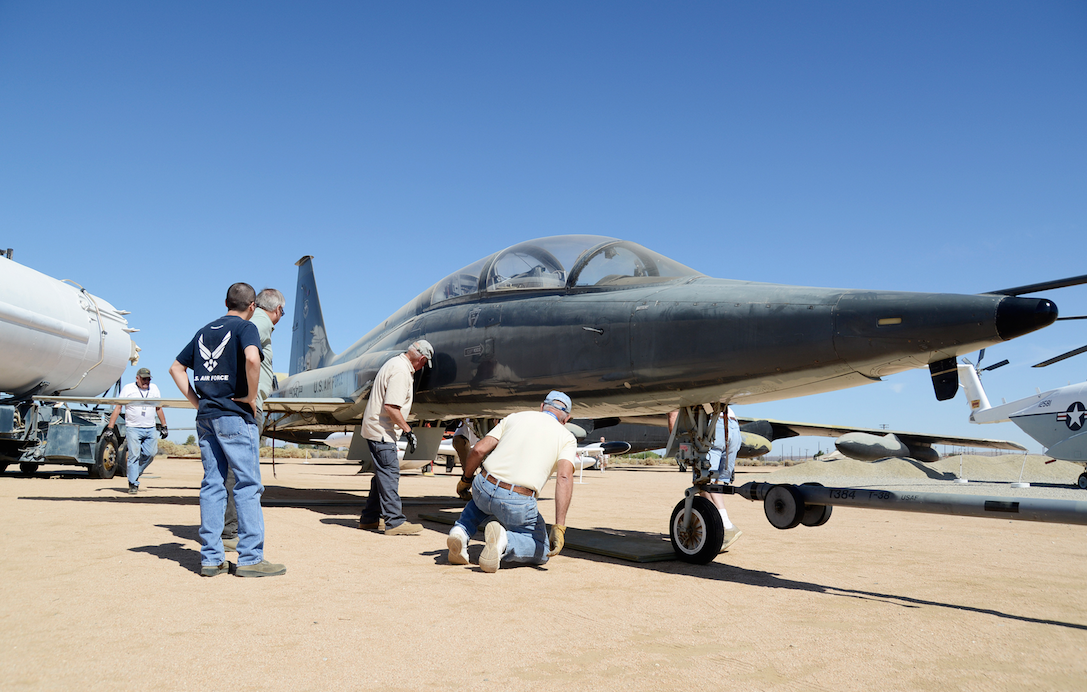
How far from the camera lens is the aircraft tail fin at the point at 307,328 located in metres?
15.2

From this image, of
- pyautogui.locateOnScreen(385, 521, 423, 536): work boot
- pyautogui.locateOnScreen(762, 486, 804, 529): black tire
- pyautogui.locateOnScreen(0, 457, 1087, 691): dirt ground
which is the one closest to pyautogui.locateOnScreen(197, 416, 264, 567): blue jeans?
pyautogui.locateOnScreen(0, 457, 1087, 691): dirt ground

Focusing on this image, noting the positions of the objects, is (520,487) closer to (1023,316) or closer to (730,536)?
(730,536)

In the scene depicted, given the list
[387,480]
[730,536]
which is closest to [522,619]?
[730,536]

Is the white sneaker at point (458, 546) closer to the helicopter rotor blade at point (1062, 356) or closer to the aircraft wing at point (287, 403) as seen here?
the aircraft wing at point (287, 403)

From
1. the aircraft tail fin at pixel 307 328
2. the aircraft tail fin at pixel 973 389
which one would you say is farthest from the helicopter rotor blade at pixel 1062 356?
the aircraft tail fin at pixel 973 389

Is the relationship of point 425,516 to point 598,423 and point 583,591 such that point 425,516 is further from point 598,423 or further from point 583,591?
point 598,423

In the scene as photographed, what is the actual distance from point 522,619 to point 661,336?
261 cm

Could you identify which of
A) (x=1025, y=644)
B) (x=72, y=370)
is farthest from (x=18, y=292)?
(x=1025, y=644)

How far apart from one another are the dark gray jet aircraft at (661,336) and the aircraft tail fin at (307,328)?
6.84 metres

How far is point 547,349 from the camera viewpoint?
6.12 metres

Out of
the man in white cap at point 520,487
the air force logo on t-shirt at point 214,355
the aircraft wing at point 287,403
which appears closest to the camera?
the air force logo on t-shirt at point 214,355

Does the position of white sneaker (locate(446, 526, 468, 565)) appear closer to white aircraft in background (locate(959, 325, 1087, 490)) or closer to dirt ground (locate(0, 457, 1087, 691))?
dirt ground (locate(0, 457, 1087, 691))

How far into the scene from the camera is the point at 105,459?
46.1ft

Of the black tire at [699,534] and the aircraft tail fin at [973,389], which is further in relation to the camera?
the aircraft tail fin at [973,389]
